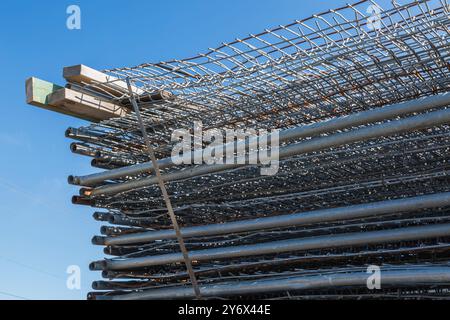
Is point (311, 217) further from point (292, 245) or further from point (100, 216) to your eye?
point (100, 216)

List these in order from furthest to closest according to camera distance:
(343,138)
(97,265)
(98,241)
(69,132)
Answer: (98,241)
(97,265)
(69,132)
(343,138)

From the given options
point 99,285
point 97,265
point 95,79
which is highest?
point 95,79

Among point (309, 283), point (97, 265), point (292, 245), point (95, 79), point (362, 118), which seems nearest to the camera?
point (362, 118)

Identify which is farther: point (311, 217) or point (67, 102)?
point (67, 102)

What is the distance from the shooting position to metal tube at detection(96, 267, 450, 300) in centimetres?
491

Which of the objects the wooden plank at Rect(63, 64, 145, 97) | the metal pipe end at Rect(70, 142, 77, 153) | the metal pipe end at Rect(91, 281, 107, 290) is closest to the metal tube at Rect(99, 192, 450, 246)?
the metal pipe end at Rect(91, 281, 107, 290)

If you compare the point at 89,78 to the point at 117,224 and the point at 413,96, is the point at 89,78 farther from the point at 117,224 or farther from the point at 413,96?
the point at 413,96

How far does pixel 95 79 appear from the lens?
664 centimetres

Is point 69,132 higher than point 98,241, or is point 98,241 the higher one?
point 69,132

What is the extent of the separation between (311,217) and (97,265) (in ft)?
8.48

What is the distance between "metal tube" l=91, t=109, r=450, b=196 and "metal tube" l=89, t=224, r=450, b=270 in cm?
72

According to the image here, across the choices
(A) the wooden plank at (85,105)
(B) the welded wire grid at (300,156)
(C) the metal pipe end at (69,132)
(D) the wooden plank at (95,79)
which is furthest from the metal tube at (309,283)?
(D) the wooden plank at (95,79)

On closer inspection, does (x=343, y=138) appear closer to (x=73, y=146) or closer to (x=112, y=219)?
(x=112, y=219)

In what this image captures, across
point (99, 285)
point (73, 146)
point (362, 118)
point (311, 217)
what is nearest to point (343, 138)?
point (362, 118)
